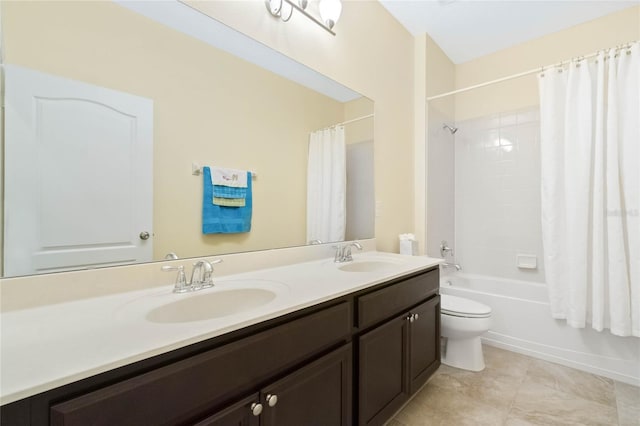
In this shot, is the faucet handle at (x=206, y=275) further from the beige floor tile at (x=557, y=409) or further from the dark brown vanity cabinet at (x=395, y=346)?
the beige floor tile at (x=557, y=409)

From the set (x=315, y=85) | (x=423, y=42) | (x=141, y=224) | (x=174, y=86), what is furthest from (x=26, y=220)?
(x=423, y=42)

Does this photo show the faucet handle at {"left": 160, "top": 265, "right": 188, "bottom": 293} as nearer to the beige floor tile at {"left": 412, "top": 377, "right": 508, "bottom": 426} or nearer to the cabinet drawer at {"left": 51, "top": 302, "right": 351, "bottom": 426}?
the cabinet drawer at {"left": 51, "top": 302, "right": 351, "bottom": 426}

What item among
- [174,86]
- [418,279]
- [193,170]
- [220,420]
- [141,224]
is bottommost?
[220,420]

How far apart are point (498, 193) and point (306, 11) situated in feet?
7.91

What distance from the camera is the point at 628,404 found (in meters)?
1.59

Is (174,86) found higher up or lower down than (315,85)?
lower down

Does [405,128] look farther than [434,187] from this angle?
No

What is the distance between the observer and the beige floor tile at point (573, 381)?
1676mm

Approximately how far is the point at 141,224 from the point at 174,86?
1.84 feet

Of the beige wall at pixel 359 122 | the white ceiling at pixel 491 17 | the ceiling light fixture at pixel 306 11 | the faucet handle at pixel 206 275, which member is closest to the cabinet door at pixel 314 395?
the faucet handle at pixel 206 275

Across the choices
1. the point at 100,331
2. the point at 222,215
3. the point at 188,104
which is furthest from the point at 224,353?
the point at 188,104

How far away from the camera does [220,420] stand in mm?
701

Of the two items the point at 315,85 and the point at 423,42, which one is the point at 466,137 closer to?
the point at 423,42

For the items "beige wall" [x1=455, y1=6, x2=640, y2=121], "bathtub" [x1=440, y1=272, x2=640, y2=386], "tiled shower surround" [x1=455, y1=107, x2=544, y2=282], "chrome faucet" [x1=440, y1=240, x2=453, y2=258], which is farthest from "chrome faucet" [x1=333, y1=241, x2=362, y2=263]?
"beige wall" [x1=455, y1=6, x2=640, y2=121]
